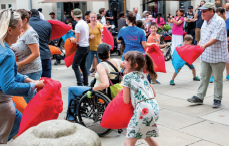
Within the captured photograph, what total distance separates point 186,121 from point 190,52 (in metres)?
1.70

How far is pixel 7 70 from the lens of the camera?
8.93 ft

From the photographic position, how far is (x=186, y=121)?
4902 mm

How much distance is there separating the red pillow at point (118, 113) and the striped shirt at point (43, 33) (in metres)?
1.98

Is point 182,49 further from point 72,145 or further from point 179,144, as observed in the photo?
point 72,145

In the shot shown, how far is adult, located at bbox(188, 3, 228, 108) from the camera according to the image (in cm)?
539

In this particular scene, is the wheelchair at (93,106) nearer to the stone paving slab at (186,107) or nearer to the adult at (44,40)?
the adult at (44,40)

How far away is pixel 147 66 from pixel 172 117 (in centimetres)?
203

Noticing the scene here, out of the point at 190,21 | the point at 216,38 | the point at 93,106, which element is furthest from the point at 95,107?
the point at 190,21

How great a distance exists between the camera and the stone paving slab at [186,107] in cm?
536

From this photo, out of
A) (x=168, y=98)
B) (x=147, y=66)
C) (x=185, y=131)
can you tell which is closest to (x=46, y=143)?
(x=147, y=66)

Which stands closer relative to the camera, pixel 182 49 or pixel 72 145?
pixel 72 145

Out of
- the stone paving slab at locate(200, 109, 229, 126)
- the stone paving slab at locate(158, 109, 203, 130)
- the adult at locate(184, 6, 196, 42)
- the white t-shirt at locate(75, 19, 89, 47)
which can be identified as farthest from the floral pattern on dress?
the adult at locate(184, 6, 196, 42)

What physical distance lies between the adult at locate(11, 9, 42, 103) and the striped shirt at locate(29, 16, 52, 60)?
84cm

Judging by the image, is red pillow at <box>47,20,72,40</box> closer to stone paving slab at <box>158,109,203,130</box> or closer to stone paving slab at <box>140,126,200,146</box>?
stone paving slab at <box>158,109,203,130</box>
